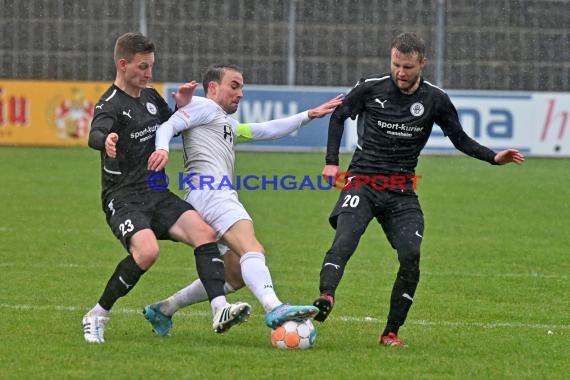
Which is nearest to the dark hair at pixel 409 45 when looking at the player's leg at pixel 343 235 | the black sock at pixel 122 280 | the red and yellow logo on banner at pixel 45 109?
the player's leg at pixel 343 235

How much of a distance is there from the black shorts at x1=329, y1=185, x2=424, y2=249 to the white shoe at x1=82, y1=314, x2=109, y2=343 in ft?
4.85

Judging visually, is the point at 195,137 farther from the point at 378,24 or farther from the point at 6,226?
the point at 378,24

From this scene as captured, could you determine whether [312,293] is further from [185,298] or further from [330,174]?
[330,174]

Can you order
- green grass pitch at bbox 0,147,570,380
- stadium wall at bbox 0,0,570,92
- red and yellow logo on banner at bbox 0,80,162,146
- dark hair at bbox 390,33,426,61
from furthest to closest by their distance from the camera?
stadium wall at bbox 0,0,570,92, red and yellow logo on banner at bbox 0,80,162,146, dark hair at bbox 390,33,426,61, green grass pitch at bbox 0,147,570,380

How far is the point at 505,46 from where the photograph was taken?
25.5 m

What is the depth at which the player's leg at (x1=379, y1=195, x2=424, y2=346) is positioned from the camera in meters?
7.32

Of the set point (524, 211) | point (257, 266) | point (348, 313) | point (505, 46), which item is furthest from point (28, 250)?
point (505, 46)

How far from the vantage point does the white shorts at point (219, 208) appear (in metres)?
7.45

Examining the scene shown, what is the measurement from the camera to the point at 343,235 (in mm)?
7316

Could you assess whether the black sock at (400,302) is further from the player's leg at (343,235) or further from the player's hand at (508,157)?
the player's hand at (508,157)

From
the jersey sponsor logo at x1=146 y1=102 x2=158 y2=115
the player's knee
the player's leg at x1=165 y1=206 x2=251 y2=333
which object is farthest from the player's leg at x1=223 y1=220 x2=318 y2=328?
the jersey sponsor logo at x1=146 y1=102 x2=158 y2=115

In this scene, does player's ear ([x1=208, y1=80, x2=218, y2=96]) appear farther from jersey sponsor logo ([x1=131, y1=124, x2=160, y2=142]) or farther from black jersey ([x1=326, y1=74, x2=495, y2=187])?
black jersey ([x1=326, y1=74, x2=495, y2=187])

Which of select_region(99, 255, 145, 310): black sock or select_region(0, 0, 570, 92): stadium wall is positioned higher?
select_region(0, 0, 570, 92): stadium wall

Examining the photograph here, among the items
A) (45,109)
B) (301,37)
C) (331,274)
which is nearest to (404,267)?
(331,274)
